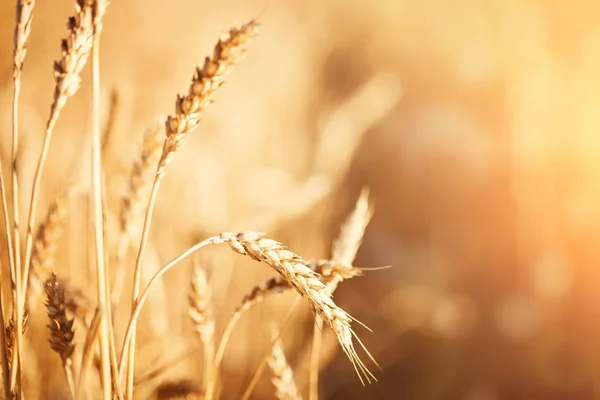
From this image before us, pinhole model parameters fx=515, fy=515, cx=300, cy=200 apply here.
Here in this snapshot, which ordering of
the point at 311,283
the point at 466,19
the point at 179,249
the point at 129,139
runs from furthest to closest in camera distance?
the point at 466,19
the point at 179,249
the point at 129,139
the point at 311,283

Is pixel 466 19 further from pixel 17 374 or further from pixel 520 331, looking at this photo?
pixel 17 374

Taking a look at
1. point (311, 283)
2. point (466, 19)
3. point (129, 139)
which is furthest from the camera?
point (466, 19)

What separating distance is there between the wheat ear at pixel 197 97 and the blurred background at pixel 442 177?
0.76 meters

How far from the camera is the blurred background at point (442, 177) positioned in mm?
1210

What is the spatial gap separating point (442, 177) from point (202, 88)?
1057 mm

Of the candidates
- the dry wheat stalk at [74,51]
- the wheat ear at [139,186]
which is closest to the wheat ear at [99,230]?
the dry wheat stalk at [74,51]

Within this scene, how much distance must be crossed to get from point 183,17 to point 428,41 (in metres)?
0.63

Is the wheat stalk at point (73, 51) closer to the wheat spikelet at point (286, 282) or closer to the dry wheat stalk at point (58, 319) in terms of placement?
the dry wheat stalk at point (58, 319)

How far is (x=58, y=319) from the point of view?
17.4 inches

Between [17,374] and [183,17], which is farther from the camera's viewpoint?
[183,17]

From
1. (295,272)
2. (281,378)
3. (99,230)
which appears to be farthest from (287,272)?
(281,378)

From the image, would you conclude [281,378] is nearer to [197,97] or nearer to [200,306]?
[200,306]

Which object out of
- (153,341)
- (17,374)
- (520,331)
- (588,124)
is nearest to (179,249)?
(153,341)

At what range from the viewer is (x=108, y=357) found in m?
0.42
